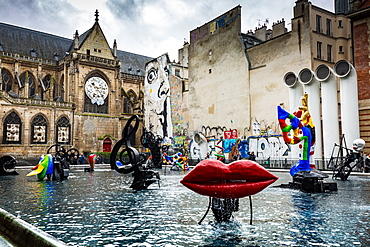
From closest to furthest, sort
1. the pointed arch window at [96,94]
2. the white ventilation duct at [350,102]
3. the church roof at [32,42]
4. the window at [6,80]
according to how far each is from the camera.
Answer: the white ventilation duct at [350,102] → the window at [6,80] → the pointed arch window at [96,94] → the church roof at [32,42]

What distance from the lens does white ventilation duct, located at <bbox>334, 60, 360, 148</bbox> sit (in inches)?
806

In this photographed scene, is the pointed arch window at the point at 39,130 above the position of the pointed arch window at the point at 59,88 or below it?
below

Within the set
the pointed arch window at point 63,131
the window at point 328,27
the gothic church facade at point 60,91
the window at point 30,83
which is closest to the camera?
the window at point 328,27

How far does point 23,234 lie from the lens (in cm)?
425

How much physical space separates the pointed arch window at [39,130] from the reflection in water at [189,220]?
119 ft

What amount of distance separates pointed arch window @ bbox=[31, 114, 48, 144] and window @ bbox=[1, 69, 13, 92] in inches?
378

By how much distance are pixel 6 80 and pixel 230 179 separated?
51.2 m

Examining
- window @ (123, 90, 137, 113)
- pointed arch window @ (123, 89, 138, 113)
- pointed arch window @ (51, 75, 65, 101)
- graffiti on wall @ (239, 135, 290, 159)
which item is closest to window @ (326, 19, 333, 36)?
graffiti on wall @ (239, 135, 290, 159)

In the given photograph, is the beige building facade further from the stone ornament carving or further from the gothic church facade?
the stone ornament carving

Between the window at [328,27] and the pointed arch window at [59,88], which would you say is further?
the pointed arch window at [59,88]

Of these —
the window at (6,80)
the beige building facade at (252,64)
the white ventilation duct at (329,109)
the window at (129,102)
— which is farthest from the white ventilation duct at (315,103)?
the window at (6,80)

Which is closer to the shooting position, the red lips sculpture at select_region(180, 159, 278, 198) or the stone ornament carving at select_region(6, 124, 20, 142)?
the red lips sculpture at select_region(180, 159, 278, 198)

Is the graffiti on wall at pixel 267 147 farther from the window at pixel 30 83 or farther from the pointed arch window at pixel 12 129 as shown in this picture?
the window at pixel 30 83

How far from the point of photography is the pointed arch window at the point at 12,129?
131 feet
